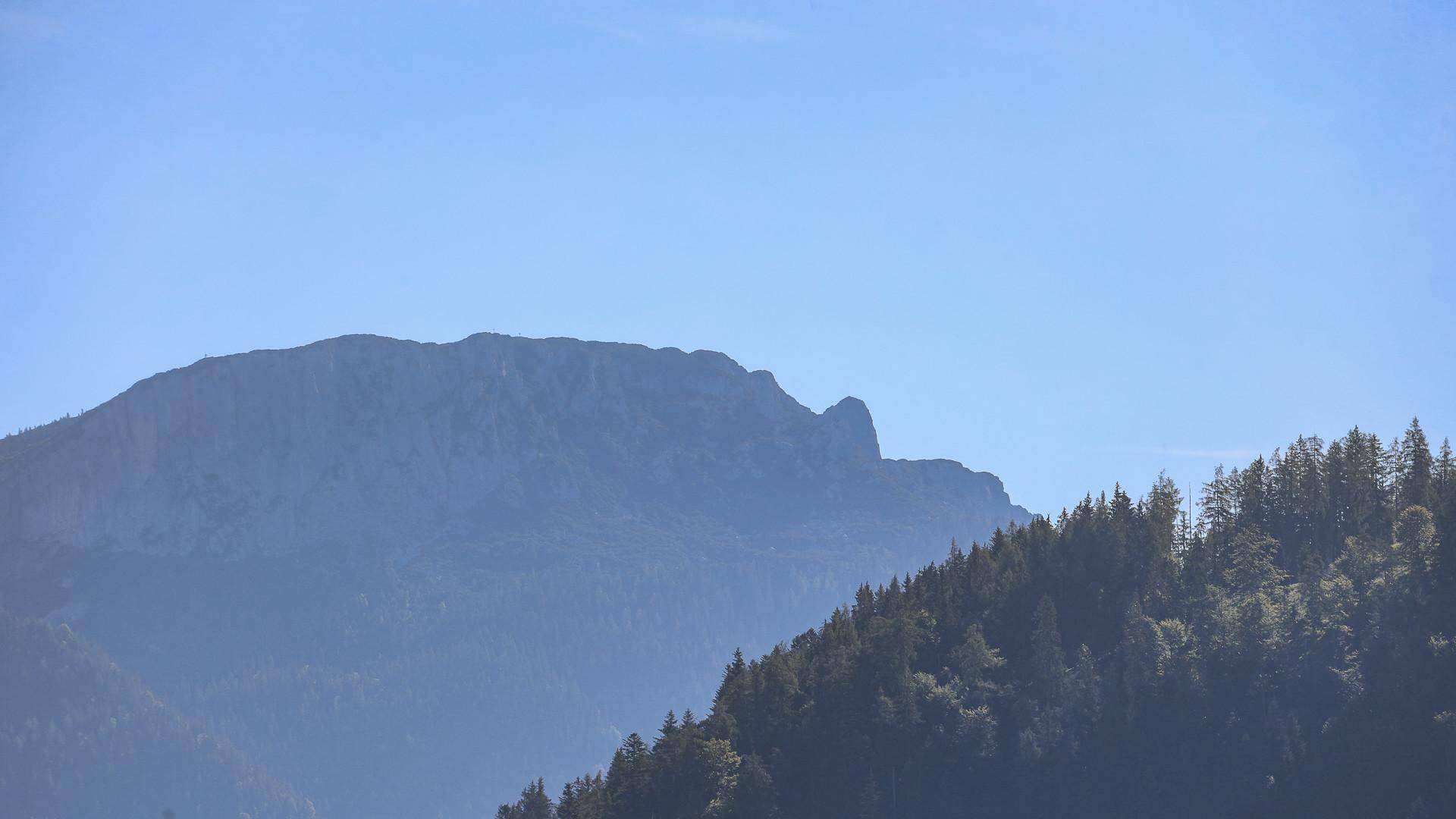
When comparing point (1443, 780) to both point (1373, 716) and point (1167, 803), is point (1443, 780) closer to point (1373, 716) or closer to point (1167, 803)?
point (1373, 716)

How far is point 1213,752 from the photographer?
198m

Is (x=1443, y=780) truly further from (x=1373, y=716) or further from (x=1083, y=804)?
(x=1083, y=804)

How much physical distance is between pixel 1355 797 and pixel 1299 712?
14784 mm

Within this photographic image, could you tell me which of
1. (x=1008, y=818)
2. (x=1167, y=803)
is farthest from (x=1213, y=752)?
(x=1008, y=818)

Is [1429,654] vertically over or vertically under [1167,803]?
over

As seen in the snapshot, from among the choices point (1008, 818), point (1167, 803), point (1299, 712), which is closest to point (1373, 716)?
point (1299, 712)

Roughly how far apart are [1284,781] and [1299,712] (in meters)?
11.5

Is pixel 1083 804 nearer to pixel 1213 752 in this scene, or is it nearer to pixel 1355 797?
pixel 1213 752

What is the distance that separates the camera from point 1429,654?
196 m

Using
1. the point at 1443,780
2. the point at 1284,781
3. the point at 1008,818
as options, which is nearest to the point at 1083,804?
the point at 1008,818

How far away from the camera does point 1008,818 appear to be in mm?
199750

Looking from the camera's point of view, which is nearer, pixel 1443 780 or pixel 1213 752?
pixel 1443 780

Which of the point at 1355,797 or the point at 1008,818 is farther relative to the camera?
the point at 1008,818

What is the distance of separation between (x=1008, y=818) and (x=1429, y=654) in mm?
49103
